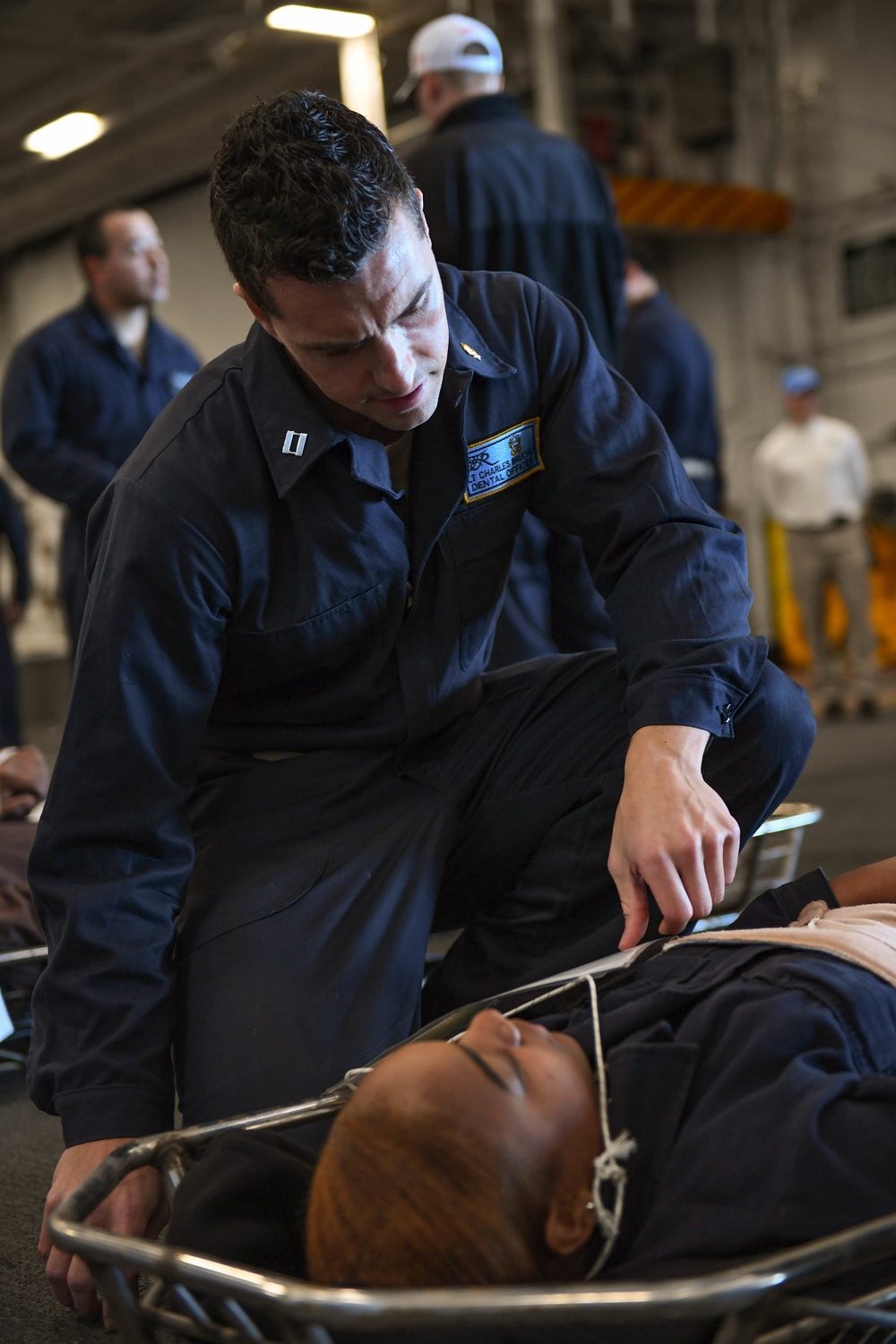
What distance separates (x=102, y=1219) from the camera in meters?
1.02

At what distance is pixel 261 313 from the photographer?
1.26m

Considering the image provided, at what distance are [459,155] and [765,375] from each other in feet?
26.0

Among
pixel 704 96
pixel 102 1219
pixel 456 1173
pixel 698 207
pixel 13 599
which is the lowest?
pixel 102 1219

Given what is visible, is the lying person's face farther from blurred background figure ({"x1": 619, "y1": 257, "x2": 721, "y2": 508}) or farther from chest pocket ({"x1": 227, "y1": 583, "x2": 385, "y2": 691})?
blurred background figure ({"x1": 619, "y1": 257, "x2": 721, "y2": 508})

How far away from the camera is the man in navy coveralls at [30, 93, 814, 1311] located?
1.16m

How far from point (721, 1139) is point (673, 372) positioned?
2978mm

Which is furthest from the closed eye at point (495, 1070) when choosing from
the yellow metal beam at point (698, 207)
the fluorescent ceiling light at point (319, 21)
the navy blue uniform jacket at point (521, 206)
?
the yellow metal beam at point (698, 207)

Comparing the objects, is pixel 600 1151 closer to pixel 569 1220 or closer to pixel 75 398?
pixel 569 1220

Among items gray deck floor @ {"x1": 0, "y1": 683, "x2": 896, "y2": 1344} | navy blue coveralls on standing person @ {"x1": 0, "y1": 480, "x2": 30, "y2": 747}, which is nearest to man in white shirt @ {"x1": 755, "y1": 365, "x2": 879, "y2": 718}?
gray deck floor @ {"x1": 0, "y1": 683, "x2": 896, "y2": 1344}

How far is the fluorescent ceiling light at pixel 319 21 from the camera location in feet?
19.3

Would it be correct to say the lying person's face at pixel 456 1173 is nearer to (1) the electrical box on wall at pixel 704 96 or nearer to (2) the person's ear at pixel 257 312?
(2) the person's ear at pixel 257 312

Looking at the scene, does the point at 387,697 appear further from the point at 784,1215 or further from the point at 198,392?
the point at 784,1215

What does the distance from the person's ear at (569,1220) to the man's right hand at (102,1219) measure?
1.13ft

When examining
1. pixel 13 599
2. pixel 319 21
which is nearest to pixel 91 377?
pixel 13 599
